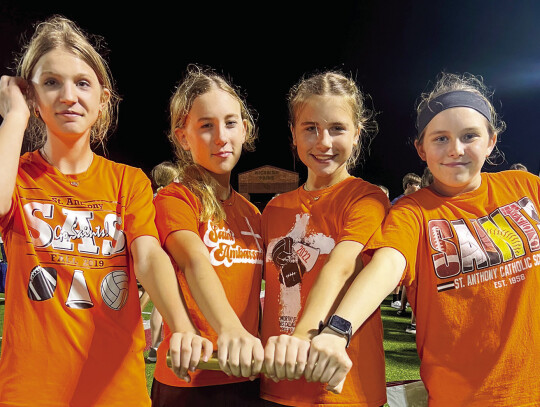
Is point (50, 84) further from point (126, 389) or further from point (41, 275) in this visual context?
point (126, 389)

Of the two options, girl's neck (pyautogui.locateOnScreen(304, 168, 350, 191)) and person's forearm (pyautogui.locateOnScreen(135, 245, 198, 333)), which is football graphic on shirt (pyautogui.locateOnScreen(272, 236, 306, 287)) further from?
person's forearm (pyautogui.locateOnScreen(135, 245, 198, 333))

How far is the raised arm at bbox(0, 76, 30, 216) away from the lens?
126 cm

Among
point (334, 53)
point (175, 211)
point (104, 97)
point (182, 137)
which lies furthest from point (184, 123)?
point (334, 53)

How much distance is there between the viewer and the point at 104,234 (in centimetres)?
144

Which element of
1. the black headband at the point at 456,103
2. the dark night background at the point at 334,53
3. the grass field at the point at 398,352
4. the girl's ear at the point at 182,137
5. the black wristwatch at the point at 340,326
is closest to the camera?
the black wristwatch at the point at 340,326

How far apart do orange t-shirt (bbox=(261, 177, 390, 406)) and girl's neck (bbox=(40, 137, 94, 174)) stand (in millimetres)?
771

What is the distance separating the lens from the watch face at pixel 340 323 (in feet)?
3.98

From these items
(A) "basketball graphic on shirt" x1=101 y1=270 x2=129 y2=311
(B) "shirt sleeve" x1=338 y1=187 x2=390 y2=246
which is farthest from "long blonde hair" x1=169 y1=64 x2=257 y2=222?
(B) "shirt sleeve" x1=338 y1=187 x2=390 y2=246

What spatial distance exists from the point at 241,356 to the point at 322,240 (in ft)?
2.13

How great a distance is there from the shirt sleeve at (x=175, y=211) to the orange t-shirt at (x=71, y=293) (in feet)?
0.21

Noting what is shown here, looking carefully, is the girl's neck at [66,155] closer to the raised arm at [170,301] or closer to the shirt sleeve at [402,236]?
the raised arm at [170,301]

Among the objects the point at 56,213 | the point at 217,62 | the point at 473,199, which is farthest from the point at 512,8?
the point at 56,213

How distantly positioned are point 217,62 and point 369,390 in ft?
68.9

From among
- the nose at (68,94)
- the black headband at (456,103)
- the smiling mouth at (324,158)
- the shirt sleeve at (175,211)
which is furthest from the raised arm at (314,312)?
the nose at (68,94)
